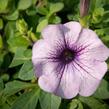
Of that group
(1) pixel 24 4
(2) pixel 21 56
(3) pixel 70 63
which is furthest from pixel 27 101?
(1) pixel 24 4

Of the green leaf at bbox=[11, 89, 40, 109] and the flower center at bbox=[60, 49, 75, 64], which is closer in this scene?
the flower center at bbox=[60, 49, 75, 64]

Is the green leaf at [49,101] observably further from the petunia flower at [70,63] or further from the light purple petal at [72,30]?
the light purple petal at [72,30]

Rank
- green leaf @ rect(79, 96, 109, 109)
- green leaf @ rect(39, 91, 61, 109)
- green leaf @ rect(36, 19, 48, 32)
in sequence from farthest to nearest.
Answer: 1. green leaf @ rect(36, 19, 48, 32)
2. green leaf @ rect(79, 96, 109, 109)
3. green leaf @ rect(39, 91, 61, 109)

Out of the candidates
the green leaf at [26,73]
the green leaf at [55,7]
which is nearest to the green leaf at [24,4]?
the green leaf at [55,7]

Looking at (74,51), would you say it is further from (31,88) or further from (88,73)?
(31,88)

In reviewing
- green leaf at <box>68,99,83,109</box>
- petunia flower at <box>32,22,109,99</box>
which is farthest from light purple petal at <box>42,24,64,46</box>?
green leaf at <box>68,99,83,109</box>

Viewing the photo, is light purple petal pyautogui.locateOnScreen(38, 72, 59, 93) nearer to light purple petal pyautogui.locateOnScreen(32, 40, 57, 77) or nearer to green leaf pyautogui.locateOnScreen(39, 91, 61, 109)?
light purple petal pyautogui.locateOnScreen(32, 40, 57, 77)

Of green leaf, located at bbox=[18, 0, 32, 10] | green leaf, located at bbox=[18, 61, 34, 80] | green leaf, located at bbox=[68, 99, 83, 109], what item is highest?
green leaf, located at bbox=[18, 0, 32, 10]
